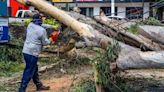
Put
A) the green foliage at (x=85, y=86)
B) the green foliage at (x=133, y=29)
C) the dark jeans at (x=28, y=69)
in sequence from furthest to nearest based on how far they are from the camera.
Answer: the dark jeans at (x=28, y=69)
the green foliage at (x=85, y=86)
the green foliage at (x=133, y=29)

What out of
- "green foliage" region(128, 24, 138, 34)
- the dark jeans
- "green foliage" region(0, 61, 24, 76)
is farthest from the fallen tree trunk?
"green foliage" region(0, 61, 24, 76)

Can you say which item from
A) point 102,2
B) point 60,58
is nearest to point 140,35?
point 60,58

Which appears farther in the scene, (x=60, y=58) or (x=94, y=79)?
(x=60, y=58)

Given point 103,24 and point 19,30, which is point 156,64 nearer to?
point 103,24

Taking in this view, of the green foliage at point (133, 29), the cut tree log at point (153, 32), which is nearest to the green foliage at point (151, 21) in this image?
the green foliage at point (133, 29)

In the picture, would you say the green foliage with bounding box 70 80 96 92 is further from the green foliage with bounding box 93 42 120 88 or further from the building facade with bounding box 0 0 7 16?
the building facade with bounding box 0 0 7 16

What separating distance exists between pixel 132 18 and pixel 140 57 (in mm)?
1841

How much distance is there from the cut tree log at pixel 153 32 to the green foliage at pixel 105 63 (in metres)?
0.65

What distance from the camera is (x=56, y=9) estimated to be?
10.0m

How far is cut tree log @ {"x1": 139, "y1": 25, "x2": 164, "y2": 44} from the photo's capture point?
9101mm

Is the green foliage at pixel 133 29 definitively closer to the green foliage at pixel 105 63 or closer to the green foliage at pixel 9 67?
the green foliage at pixel 105 63

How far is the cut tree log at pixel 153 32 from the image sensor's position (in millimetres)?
9101

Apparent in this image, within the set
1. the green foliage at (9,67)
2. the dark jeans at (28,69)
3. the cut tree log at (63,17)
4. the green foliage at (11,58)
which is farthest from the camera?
the green foliage at (11,58)

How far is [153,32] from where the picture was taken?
30.0 ft
